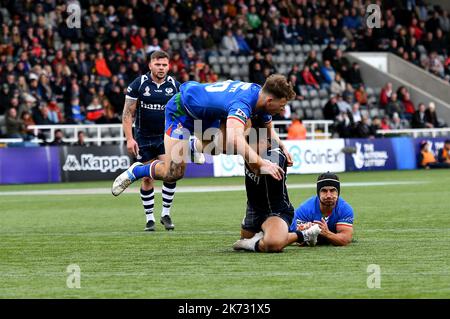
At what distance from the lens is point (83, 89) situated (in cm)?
3120

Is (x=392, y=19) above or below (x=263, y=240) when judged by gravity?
Result: above

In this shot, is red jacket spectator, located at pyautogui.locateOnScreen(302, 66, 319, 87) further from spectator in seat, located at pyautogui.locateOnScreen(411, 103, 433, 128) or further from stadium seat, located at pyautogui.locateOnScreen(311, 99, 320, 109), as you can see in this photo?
spectator in seat, located at pyautogui.locateOnScreen(411, 103, 433, 128)

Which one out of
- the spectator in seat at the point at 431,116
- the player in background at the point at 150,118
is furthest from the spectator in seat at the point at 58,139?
the spectator in seat at the point at 431,116

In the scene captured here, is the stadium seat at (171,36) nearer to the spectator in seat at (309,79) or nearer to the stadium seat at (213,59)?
the stadium seat at (213,59)

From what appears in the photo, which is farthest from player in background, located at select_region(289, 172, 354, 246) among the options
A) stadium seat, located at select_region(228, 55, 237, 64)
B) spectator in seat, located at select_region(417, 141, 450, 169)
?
stadium seat, located at select_region(228, 55, 237, 64)

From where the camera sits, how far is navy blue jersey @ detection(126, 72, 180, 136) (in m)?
15.4

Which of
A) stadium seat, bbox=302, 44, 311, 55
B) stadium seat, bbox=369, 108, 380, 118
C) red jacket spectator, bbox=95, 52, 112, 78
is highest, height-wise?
stadium seat, bbox=302, 44, 311, 55

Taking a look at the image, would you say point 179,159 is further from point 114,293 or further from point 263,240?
point 114,293

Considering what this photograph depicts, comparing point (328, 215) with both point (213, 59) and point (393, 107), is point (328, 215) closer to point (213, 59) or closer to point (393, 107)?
point (213, 59)

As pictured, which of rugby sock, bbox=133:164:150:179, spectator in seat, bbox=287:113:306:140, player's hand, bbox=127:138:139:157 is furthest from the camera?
spectator in seat, bbox=287:113:306:140

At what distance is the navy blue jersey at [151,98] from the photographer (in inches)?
605

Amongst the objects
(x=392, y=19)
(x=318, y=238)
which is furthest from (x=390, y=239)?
(x=392, y=19)

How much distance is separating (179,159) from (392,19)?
3143cm

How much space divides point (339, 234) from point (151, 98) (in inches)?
170
